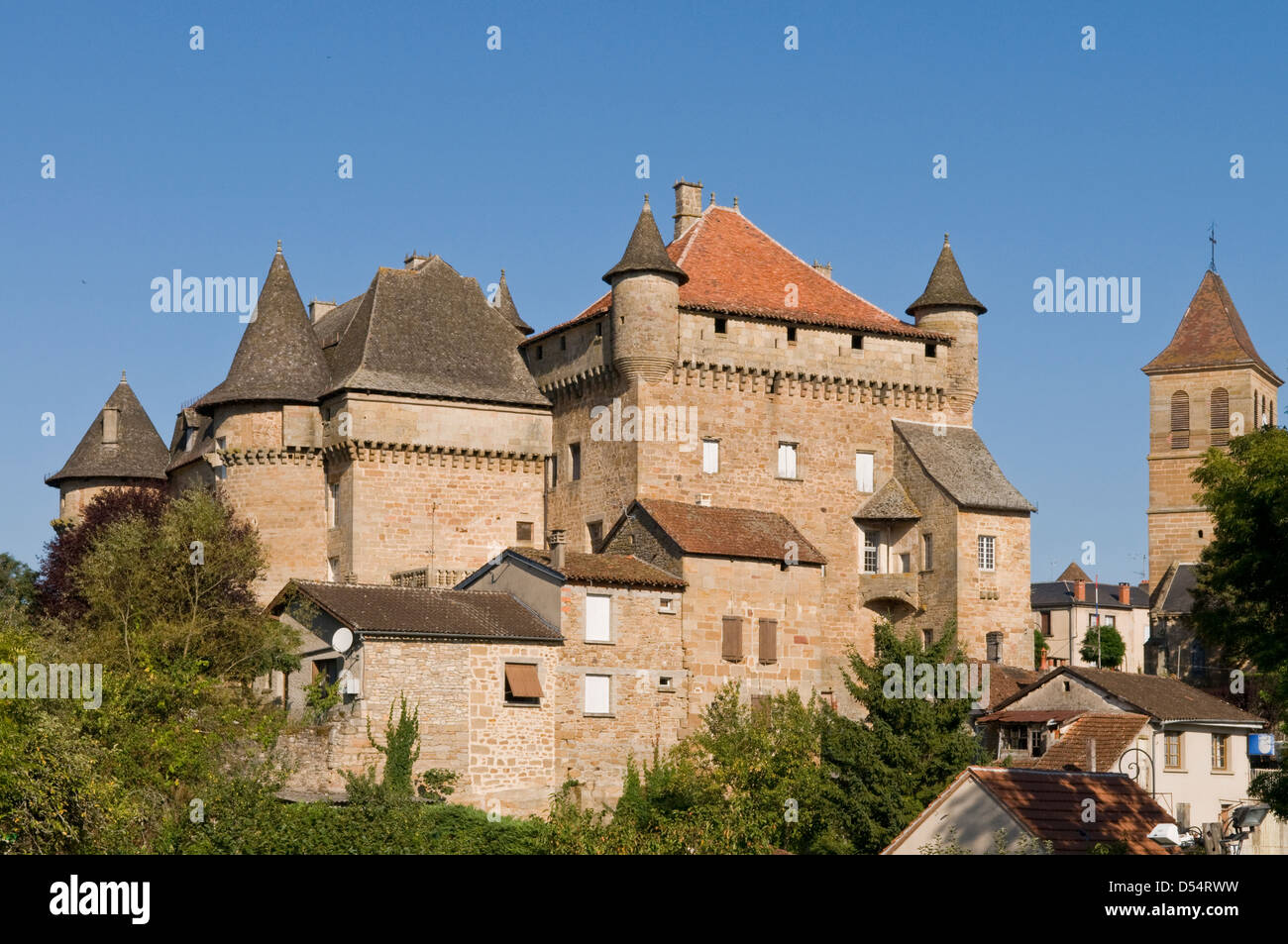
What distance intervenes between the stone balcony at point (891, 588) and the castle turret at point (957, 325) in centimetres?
624

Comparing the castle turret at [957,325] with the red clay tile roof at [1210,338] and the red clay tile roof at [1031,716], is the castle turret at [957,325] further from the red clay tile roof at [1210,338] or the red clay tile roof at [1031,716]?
the red clay tile roof at [1210,338]

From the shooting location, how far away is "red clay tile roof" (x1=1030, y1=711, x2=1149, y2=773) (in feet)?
129

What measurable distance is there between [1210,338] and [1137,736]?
57169mm

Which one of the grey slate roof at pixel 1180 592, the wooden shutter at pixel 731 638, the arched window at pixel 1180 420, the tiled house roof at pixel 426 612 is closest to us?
the tiled house roof at pixel 426 612

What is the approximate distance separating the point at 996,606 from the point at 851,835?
1573cm

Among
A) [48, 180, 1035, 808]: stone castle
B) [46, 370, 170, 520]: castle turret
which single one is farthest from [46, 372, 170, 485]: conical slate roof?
[48, 180, 1035, 808]: stone castle

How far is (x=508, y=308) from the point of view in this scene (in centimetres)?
5950

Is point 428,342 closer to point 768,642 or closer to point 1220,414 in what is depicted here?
point 768,642

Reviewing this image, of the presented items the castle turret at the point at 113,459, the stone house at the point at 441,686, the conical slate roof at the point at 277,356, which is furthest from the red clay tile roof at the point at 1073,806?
the castle turret at the point at 113,459

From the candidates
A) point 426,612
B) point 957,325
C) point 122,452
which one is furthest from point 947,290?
point 122,452

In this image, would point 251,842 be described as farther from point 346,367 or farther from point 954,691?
point 346,367

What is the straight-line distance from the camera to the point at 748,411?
51469mm

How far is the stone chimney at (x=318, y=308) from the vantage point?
5966 centimetres
